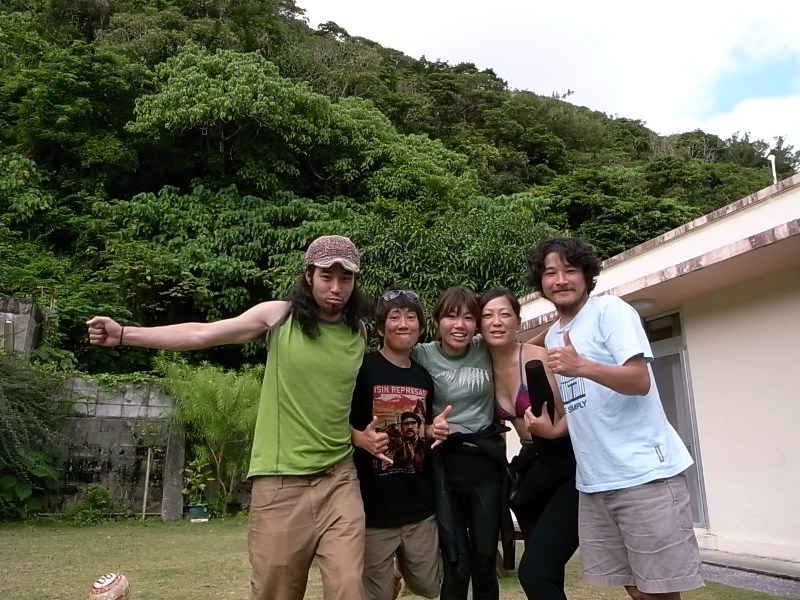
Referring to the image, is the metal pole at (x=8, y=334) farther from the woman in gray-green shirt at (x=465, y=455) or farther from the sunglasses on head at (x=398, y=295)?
the woman in gray-green shirt at (x=465, y=455)

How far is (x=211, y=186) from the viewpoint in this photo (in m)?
16.7

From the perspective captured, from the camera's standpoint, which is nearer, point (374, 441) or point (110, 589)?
point (374, 441)

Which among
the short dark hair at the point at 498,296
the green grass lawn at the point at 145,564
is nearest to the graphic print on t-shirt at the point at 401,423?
the short dark hair at the point at 498,296

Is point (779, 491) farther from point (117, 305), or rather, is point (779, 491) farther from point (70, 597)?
point (117, 305)

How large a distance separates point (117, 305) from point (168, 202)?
2.99 meters

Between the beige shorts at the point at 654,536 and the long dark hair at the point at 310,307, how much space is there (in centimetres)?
114

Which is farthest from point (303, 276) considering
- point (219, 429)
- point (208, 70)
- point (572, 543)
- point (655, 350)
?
point (208, 70)

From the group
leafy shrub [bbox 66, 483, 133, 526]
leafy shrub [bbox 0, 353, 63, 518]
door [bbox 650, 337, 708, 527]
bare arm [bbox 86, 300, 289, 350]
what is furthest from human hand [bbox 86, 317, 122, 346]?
leafy shrub [bbox 66, 483, 133, 526]

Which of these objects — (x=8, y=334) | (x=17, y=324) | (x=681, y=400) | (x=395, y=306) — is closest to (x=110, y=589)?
(x=395, y=306)

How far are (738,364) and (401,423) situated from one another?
461 centimetres

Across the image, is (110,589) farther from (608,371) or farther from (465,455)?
(608,371)

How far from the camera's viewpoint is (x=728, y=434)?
627 centimetres

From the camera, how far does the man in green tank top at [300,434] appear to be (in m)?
2.55

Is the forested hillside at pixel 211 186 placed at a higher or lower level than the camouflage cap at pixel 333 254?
higher
